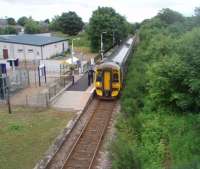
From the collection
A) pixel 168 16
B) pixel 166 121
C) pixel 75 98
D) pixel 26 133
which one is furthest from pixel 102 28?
pixel 166 121

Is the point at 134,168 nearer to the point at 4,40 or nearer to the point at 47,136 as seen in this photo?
the point at 47,136

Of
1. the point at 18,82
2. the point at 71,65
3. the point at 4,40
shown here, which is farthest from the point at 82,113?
the point at 4,40

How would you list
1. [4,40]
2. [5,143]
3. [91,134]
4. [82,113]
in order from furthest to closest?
[4,40]
[82,113]
[91,134]
[5,143]

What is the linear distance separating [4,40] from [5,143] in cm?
3290

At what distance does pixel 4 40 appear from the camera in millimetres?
46344

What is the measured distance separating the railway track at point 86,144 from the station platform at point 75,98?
1.05 meters

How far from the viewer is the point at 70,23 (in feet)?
292

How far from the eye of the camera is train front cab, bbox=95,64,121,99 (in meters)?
23.2

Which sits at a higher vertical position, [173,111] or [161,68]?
[161,68]

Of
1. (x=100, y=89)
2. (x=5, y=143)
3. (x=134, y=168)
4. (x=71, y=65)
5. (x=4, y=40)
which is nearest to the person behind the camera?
(x=134, y=168)

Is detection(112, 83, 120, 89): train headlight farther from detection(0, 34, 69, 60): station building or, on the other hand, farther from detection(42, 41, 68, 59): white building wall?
detection(42, 41, 68, 59): white building wall

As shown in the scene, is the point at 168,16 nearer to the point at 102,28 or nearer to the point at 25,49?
A: the point at 102,28

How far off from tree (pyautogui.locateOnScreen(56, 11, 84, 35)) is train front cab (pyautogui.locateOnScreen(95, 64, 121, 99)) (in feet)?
220

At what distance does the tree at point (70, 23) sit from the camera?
88.1 meters
